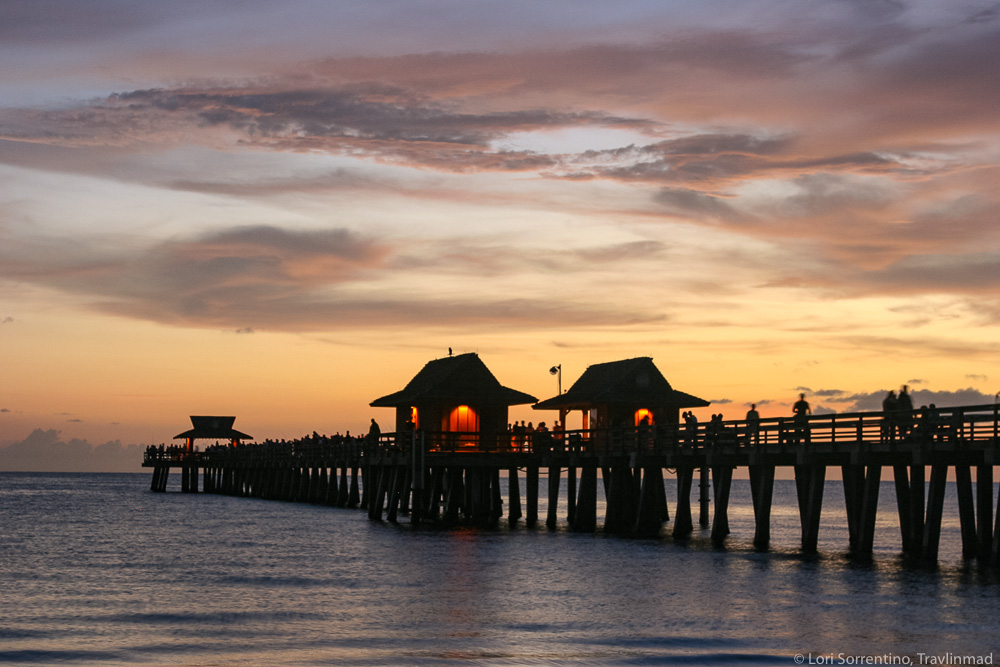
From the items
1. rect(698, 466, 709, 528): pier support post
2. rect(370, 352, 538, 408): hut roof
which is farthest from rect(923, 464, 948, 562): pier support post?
rect(370, 352, 538, 408): hut roof

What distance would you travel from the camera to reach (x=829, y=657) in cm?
1892

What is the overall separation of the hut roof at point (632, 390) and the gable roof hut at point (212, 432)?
54.5 meters

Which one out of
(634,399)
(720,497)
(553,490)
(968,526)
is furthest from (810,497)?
(553,490)

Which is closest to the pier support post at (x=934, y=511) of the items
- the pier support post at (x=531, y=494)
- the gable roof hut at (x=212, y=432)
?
the pier support post at (x=531, y=494)

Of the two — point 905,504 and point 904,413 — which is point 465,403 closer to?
point 905,504

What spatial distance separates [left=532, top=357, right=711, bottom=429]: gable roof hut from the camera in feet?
156

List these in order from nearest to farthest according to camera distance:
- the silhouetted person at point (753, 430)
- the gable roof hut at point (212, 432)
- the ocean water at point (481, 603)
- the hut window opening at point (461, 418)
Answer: the ocean water at point (481, 603) < the silhouetted person at point (753, 430) < the hut window opening at point (461, 418) < the gable roof hut at point (212, 432)

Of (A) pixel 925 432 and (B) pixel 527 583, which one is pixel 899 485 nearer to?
(A) pixel 925 432

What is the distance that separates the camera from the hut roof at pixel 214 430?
323ft

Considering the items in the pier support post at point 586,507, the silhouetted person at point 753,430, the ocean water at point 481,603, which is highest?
the silhouetted person at point 753,430

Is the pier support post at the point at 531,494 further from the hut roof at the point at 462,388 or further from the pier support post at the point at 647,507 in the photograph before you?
the pier support post at the point at 647,507

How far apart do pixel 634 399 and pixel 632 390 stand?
1.65 feet

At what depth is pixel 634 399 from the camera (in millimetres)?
47562

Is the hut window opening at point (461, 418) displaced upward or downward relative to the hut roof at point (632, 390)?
downward
